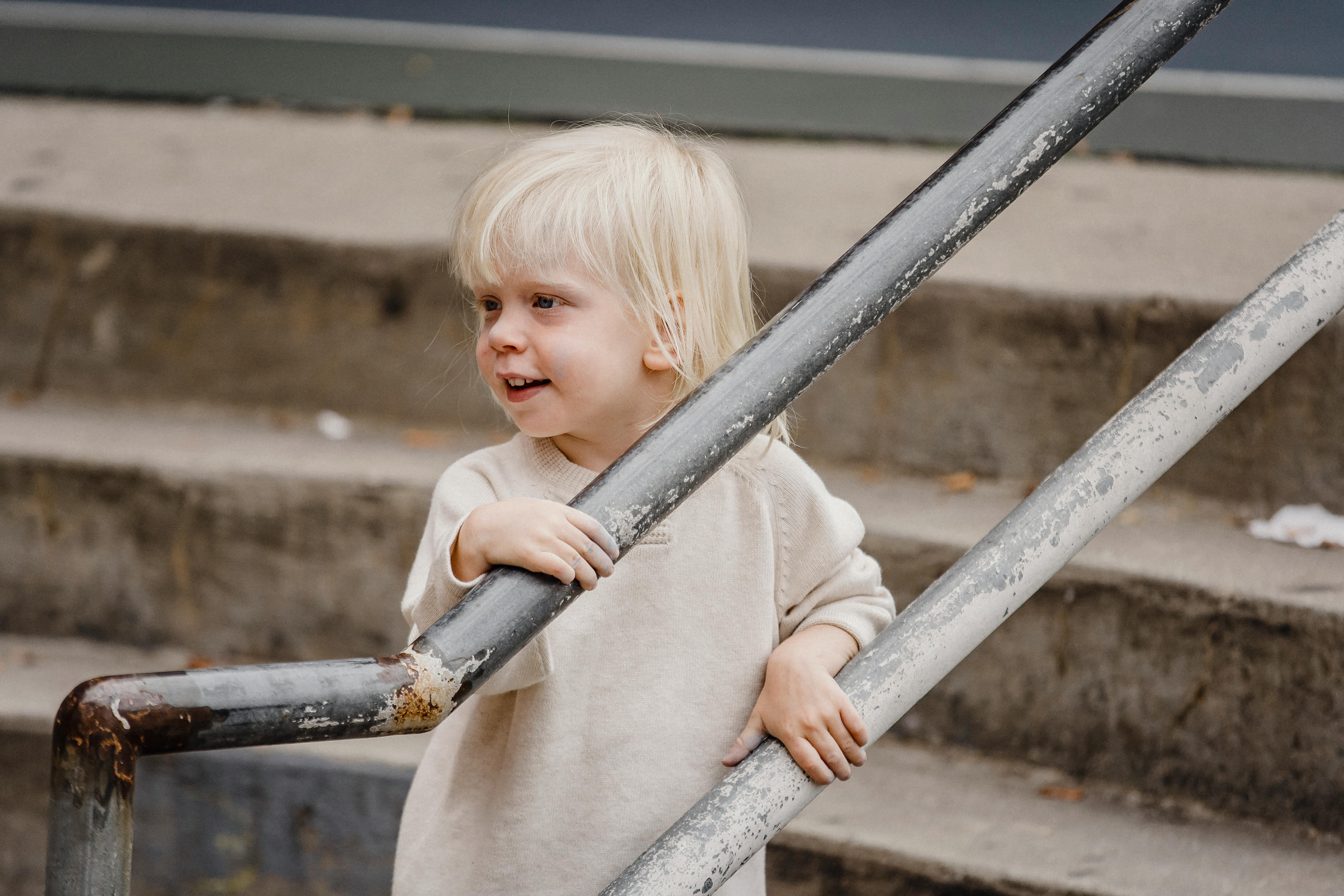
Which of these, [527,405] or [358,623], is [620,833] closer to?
[527,405]

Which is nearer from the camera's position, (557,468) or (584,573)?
(584,573)

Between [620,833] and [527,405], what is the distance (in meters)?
0.41

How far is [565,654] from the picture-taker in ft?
3.72

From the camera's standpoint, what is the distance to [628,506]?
778 mm

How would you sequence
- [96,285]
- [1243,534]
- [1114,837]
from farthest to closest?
1. [96,285]
2. [1243,534]
3. [1114,837]

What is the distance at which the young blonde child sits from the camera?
1089 mm

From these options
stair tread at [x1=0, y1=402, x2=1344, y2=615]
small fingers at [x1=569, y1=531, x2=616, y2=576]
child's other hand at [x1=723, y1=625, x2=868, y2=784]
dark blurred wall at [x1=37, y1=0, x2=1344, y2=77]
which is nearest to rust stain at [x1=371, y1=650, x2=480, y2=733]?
small fingers at [x1=569, y1=531, x2=616, y2=576]

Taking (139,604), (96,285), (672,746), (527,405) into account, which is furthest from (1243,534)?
(96,285)

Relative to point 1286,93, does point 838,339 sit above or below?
below

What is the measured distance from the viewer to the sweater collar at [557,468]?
1.16 meters

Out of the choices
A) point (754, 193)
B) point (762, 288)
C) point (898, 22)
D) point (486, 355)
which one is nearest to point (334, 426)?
point (762, 288)

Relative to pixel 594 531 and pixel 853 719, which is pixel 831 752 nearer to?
pixel 853 719

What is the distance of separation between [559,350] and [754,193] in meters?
1.51

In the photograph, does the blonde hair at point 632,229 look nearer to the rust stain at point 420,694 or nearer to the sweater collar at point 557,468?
the sweater collar at point 557,468
